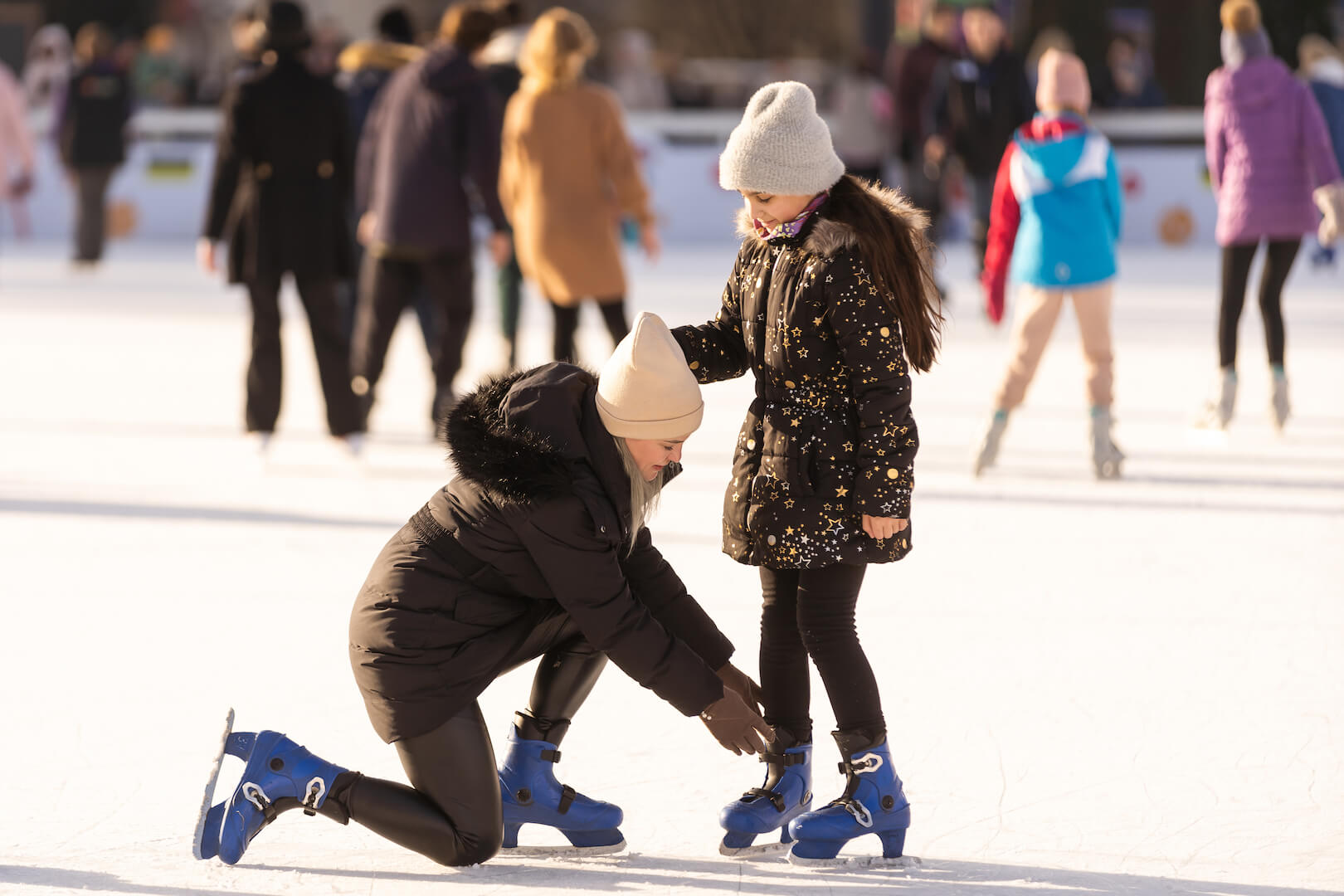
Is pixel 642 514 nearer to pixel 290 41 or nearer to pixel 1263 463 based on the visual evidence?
pixel 290 41

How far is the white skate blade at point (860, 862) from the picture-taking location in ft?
10.2

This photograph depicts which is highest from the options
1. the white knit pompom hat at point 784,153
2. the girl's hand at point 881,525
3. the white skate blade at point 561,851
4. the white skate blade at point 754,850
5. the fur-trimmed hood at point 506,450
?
the white knit pompom hat at point 784,153

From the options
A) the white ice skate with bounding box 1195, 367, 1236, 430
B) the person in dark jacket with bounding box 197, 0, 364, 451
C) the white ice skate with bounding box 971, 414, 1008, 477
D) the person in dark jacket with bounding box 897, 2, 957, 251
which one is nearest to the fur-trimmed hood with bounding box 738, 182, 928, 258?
the white ice skate with bounding box 971, 414, 1008, 477

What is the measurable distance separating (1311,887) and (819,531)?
3.15 ft

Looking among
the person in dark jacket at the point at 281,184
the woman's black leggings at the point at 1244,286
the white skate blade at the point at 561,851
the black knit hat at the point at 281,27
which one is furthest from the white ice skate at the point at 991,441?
the white skate blade at the point at 561,851

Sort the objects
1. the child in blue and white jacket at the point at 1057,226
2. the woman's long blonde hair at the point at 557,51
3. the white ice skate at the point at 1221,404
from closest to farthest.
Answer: the child in blue and white jacket at the point at 1057,226 < the woman's long blonde hair at the point at 557,51 < the white ice skate at the point at 1221,404

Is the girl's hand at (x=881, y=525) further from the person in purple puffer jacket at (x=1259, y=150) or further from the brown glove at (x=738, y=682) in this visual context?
the person in purple puffer jacket at (x=1259, y=150)

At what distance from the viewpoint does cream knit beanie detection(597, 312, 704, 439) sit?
2955 millimetres

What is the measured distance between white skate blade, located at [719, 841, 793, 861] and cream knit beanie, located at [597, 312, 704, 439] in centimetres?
72

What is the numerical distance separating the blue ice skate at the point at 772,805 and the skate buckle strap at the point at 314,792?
0.66 meters

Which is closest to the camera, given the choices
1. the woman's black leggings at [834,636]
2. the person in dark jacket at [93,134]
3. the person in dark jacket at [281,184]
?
the woman's black leggings at [834,636]

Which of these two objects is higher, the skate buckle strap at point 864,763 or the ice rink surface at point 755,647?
A: the skate buckle strap at point 864,763

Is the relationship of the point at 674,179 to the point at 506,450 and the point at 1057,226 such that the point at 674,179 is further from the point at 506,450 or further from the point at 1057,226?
the point at 506,450

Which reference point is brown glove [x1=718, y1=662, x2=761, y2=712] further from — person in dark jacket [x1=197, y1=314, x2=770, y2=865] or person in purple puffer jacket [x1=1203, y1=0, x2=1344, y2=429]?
person in purple puffer jacket [x1=1203, y1=0, x2=1344, y2=429]
